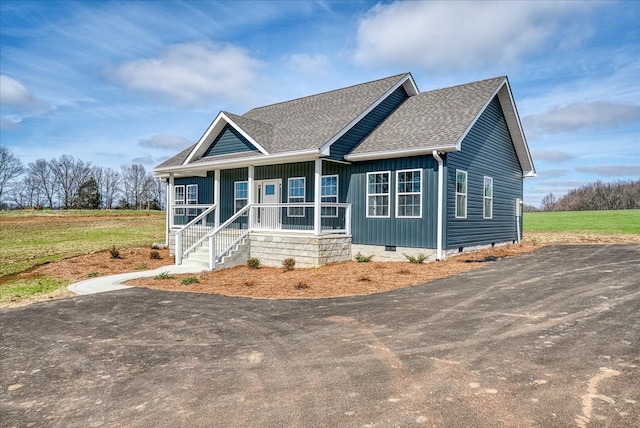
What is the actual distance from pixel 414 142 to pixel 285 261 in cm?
605

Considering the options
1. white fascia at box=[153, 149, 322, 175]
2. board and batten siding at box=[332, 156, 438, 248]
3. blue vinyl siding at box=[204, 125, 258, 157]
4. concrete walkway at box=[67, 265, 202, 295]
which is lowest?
concrete walkway at box=[67, 265, 202, 295]

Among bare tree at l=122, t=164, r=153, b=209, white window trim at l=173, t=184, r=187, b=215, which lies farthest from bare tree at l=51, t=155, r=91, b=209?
white window trim at l=173, t=184, r=187, b=215

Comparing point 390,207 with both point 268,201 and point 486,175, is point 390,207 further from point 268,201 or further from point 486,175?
point 268,201

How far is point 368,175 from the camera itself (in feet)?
51.0

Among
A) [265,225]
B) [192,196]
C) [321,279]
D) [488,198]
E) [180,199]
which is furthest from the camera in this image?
[180,199]

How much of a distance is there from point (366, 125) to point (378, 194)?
3279 millimetres

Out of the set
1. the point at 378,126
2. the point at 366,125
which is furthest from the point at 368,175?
the point at 378,126

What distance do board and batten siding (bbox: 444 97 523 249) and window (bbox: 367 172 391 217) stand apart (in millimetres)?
2194

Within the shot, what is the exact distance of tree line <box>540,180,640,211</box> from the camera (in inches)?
2963

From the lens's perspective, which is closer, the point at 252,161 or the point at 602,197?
the point at 252,161

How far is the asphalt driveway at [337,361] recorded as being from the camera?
13.1 feet

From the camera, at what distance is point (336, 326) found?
6.98 m

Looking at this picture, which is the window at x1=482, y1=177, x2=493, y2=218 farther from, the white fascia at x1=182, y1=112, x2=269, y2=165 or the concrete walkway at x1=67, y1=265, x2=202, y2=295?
the concrete walkway at x1=67, y1=265, x2=202, y2=295

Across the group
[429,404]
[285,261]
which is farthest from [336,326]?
[285,261]
